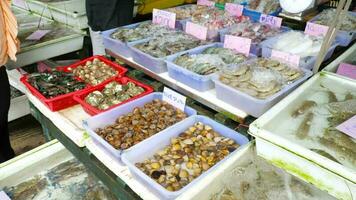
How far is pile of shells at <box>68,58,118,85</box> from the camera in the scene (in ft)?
6.35

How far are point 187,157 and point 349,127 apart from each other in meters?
0.66

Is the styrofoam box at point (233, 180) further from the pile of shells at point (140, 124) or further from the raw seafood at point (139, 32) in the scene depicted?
the raw seafood at point (139, 32)

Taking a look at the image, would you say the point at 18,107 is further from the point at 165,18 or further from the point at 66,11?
the point at 165,18

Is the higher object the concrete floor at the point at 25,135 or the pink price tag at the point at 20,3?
the pink price tag at the point at 20,3

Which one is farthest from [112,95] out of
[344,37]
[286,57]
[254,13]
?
[344,37]

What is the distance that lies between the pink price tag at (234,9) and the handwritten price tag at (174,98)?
3.94 ft

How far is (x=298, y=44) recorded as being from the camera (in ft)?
6.16

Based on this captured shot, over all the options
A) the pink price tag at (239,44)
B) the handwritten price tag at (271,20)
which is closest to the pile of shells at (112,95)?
the pink price tag at (239,44)

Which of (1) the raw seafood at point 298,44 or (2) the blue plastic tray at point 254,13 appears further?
(2) the blue plastic tray at point 254,13

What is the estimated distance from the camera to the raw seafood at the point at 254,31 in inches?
81.1

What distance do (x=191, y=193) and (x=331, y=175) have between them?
457mm

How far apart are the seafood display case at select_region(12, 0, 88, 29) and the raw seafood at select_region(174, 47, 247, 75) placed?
6.15 feet

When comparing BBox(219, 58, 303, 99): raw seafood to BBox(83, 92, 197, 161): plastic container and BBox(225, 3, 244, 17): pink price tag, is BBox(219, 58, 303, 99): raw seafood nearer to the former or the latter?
BBox(83, 92, 197, 161): plastic container

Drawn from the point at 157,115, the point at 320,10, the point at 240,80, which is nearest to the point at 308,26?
the point at 320,10
